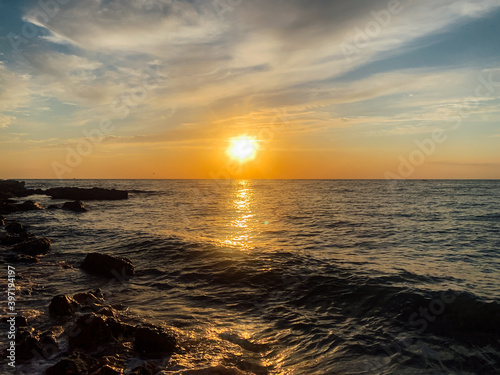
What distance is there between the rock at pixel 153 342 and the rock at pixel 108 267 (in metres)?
7.05

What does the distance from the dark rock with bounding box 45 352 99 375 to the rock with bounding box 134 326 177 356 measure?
1.23 meters

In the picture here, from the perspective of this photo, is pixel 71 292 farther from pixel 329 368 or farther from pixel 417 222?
pixel 417 222

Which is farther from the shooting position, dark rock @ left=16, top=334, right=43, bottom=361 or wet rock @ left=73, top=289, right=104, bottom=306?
wet rock @ left=73, top=289, right=104, bottom=306

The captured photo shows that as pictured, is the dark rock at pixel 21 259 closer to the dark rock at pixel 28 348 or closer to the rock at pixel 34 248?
the rock at pixel 34 248

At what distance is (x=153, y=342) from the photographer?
302 inches

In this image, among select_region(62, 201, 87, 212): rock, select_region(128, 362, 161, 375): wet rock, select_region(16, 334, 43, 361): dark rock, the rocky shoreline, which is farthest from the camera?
select_region(62, 201, 87, 212): rock

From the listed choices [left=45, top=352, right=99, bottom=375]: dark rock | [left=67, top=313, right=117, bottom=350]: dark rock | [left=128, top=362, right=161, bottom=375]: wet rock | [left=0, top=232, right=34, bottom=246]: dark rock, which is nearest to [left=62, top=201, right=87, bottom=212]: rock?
[left=0, top=232, right=34, bottom=246]: dark rock

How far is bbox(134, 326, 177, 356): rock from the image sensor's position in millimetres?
7566

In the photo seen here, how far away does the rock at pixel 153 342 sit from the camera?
24.8 feet

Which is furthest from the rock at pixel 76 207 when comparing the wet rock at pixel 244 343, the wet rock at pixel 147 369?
the wet rock at pixel 147 369

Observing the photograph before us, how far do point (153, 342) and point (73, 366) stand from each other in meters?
1.84

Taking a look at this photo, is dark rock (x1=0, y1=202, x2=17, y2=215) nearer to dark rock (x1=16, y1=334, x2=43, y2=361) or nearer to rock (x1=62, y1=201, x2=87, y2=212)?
rock (x1=62, y1=201, x2=87, y2=212)

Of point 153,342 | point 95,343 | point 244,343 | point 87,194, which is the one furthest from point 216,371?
point 87,194

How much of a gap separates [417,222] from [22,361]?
32.6 m
